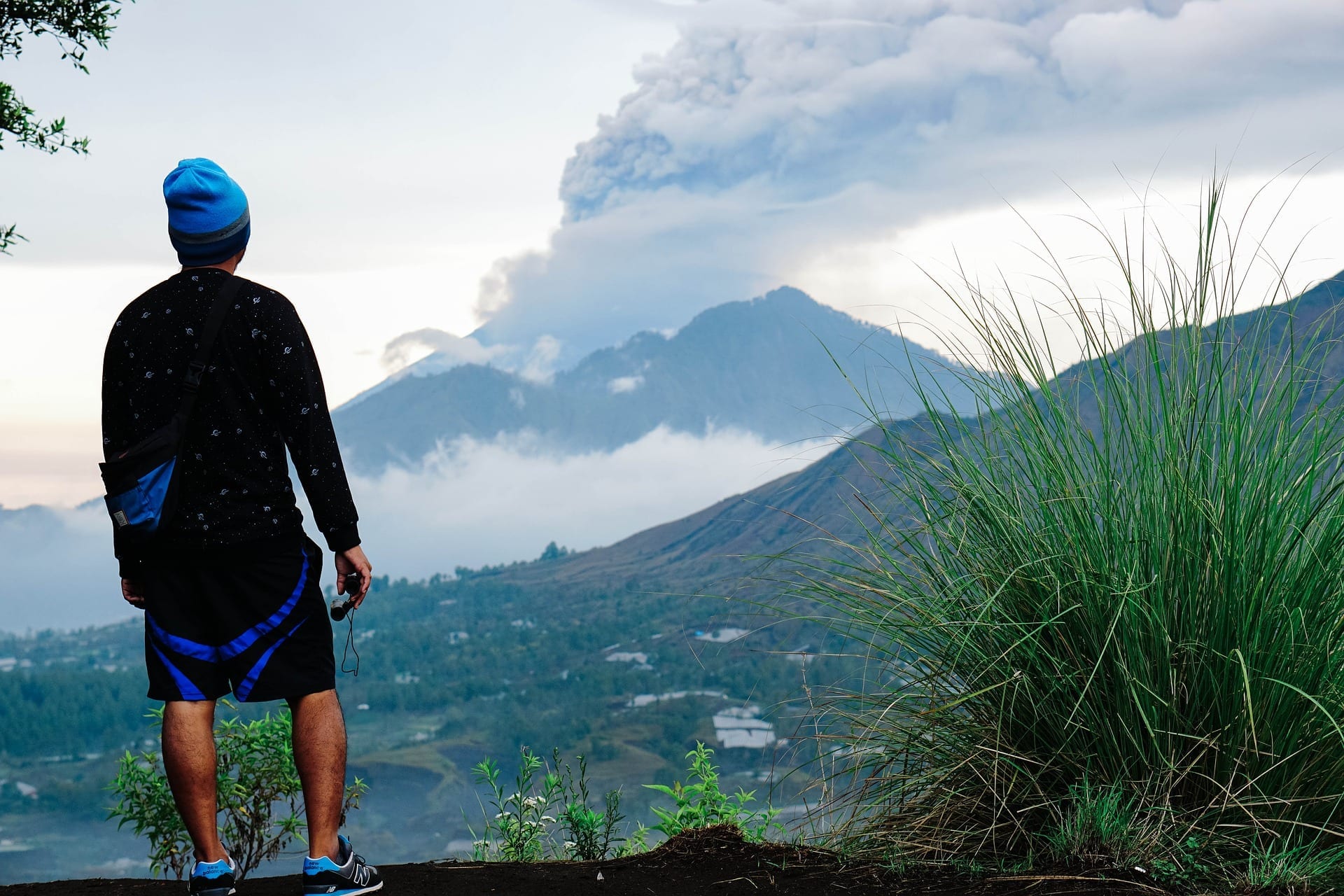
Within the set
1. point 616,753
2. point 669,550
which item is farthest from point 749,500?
point 669,550

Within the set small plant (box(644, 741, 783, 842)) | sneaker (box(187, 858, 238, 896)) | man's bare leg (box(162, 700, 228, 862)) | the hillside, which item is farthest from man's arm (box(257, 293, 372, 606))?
the hillside

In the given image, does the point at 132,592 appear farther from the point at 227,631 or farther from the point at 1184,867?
the point at 1184,867

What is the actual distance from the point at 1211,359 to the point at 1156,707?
977mm

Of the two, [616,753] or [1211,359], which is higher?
[1211,359]

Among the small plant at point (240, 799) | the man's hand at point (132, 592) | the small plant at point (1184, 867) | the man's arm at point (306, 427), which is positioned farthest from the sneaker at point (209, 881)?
the small plant at point (1184, 867)

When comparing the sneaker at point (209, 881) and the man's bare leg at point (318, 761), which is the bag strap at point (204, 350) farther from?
Result: the sneaker at point (209, 881)

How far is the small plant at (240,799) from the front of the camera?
3979 millimetres

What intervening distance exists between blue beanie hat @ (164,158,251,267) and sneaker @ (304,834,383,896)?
5.40 ft

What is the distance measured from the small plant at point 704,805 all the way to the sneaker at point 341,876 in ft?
3.29

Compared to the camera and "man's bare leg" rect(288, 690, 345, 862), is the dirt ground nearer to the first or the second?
"man's bare leg" rect(288, 690, 345, 862)

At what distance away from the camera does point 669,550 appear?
2766 inches

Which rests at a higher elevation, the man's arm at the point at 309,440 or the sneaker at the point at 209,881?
the man's arm at the point at 309,440

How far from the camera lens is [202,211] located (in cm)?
277

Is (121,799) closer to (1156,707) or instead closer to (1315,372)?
(1156,707)
